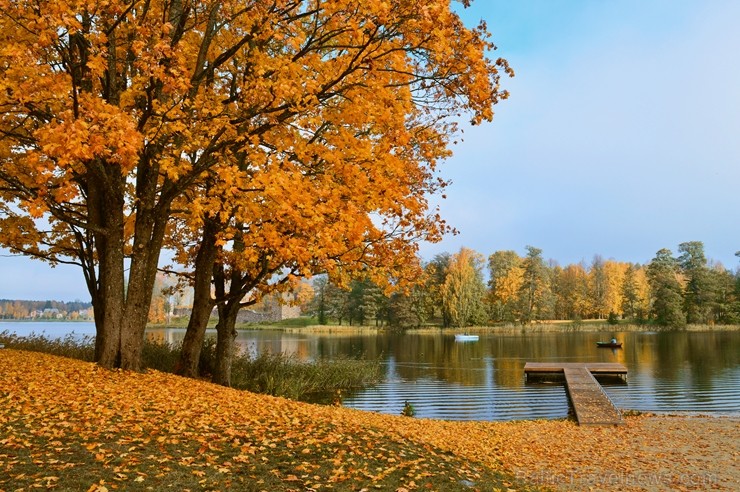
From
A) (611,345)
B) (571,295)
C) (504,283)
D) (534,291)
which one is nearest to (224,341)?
(611,345)

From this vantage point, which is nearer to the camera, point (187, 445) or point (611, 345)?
point (187, 445)

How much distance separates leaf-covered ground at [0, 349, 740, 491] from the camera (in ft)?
19.1

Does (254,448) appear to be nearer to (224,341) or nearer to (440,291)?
(224,341)

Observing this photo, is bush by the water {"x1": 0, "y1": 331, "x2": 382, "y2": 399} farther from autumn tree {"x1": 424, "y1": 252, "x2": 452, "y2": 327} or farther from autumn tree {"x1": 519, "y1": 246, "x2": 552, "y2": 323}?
autumn tree {"x1": 519, "y1": 246, "x2": 552, "y2": 323}

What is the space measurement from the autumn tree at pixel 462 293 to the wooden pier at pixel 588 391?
41520 millimetres

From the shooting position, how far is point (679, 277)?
3477 inches

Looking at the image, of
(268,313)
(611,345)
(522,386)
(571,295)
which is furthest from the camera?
(268,313)

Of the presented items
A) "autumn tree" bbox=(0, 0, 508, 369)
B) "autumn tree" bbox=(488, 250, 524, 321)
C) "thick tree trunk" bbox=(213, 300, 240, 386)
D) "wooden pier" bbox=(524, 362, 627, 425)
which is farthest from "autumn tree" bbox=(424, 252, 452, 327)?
"autumn tree" bbox=(0, 0, 508, 369)

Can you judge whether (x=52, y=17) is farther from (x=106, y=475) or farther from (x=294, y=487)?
(x=294, y=487)

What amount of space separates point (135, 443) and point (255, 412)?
2505 millimetres

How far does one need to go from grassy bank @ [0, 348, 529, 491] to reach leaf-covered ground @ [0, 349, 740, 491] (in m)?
0.02

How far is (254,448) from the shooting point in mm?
6852

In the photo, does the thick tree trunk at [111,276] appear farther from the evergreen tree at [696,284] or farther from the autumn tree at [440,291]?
the evergreen tree at [696,284]

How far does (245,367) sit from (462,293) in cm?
5313
